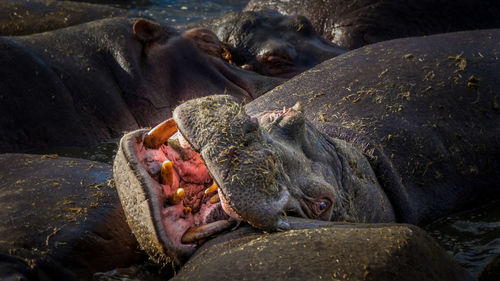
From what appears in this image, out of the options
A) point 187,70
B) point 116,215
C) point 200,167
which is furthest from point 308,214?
point 187,70

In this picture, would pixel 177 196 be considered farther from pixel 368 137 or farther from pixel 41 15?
pixel 41 15

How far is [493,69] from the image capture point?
3959 millimetres

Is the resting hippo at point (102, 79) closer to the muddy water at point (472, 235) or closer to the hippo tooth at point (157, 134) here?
the muddy water at point (472, 235)

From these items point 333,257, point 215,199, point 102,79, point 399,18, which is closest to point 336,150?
point 215,199

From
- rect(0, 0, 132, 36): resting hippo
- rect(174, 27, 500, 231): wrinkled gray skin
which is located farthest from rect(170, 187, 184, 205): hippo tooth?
rect(0, 0, 132, 36): resting hippo

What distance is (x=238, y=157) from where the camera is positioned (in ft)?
7.70

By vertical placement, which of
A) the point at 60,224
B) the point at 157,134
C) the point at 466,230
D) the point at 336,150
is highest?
the point at 157,134

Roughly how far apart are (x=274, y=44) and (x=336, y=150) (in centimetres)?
312

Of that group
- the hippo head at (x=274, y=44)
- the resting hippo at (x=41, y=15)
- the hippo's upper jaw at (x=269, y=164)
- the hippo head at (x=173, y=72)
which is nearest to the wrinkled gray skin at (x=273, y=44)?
the hippo head at (x=274, y=44)

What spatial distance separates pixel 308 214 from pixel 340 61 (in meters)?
1.70

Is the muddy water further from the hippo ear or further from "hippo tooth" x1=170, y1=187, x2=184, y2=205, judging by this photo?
the hippo ear

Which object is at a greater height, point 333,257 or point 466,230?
point 333,257

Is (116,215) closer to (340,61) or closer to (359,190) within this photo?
(359,190)

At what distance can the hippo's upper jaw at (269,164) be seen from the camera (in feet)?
7.64
